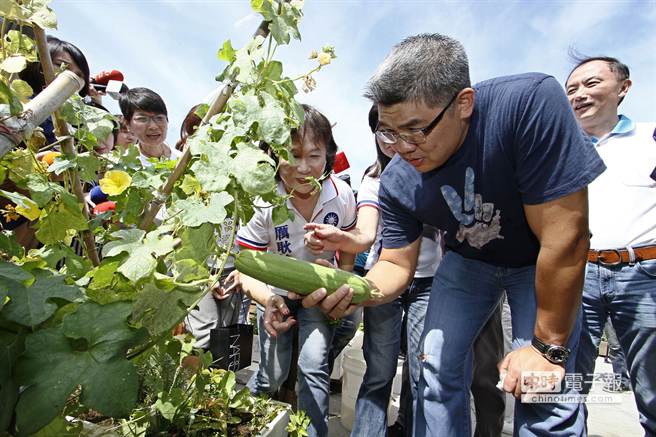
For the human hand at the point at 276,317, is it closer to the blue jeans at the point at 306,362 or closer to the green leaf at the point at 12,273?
the blue jeans at the point at 306,362

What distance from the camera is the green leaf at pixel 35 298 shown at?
0.64 m

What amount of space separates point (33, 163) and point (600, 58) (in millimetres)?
3226

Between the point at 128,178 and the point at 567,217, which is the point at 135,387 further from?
the point at 567,217

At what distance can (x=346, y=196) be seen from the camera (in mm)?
2744

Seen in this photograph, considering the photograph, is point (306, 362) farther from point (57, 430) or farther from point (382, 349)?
point (57, 430)

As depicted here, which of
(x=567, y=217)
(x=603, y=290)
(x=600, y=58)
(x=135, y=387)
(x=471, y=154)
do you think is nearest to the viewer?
(x=135, y=387)

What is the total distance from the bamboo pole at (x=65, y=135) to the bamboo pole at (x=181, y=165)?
0.57 ft

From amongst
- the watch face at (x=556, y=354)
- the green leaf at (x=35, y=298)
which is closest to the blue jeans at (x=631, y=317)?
the watch face at (x=556, y=354)

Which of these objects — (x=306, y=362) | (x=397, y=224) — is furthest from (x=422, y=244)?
(x=306, y=362)

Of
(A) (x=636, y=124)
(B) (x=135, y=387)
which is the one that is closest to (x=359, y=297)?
(B) (x=135, y=387)

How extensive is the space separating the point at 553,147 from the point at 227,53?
1156 mm

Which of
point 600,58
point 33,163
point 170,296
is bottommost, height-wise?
point 170,296

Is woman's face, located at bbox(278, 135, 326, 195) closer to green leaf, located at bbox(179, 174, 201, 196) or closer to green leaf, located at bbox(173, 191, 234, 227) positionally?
green leaf, located at bbox(179, 174, 201, 196)

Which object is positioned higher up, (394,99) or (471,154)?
(394,99)
